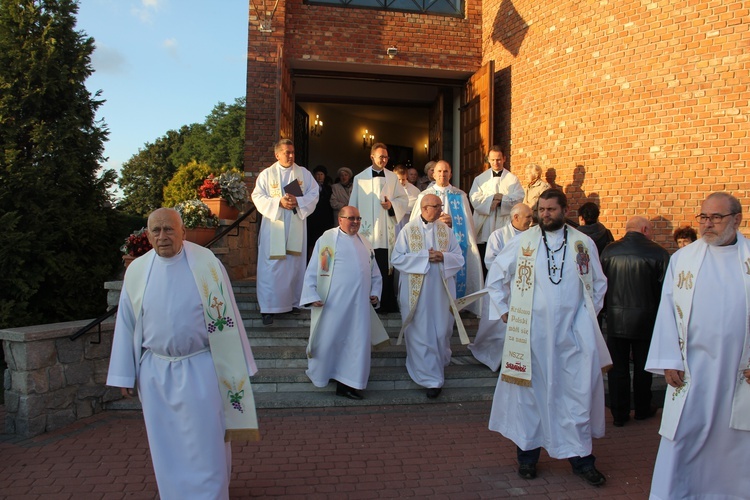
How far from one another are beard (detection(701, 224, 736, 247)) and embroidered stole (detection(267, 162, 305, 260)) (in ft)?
16.2

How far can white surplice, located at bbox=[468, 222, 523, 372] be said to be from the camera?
6.86m

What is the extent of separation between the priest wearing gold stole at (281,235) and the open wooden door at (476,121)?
4132 mm

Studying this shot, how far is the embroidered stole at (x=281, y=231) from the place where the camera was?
7.54 m

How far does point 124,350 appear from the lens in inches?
150

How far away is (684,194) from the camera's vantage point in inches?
307

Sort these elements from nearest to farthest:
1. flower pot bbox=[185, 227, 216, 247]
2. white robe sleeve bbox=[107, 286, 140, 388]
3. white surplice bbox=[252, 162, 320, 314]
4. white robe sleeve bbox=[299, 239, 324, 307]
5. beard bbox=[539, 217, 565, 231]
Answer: white robe sleeve bbox=[107, 286, 140, 388]
beard bbox=[539, 217, 565, 231]
white robe sleeve bbox=[299, 239, 324, 307]
white surplice bbox=[252, 162, 320, 314]
flower pot bbox=[185, 227, 216, 247]

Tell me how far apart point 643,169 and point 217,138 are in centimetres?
3850

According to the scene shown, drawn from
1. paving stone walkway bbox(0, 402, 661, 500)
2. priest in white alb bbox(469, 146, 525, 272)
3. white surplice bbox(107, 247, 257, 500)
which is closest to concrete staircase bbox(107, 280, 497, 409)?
paving stone walkway bbox(0, 402, 661, 500)

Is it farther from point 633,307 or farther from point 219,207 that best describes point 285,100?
point 633,307

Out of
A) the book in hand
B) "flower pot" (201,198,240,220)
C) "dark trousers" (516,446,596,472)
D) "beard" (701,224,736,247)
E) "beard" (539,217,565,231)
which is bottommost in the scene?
"dark trousers" (516,446,596,472)

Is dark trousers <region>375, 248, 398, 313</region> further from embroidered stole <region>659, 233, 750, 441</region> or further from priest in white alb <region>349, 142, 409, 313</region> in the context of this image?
embroidered stole <region>659, 233, 750, 441</region>

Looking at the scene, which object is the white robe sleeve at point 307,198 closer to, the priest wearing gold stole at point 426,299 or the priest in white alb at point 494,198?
the priest wearing gold stole at point 426,299

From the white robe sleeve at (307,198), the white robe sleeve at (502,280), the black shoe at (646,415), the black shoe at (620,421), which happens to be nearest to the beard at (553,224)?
the white robe sleeve at (502,280)

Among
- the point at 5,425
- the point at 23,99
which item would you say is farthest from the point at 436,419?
the point at 23,99
